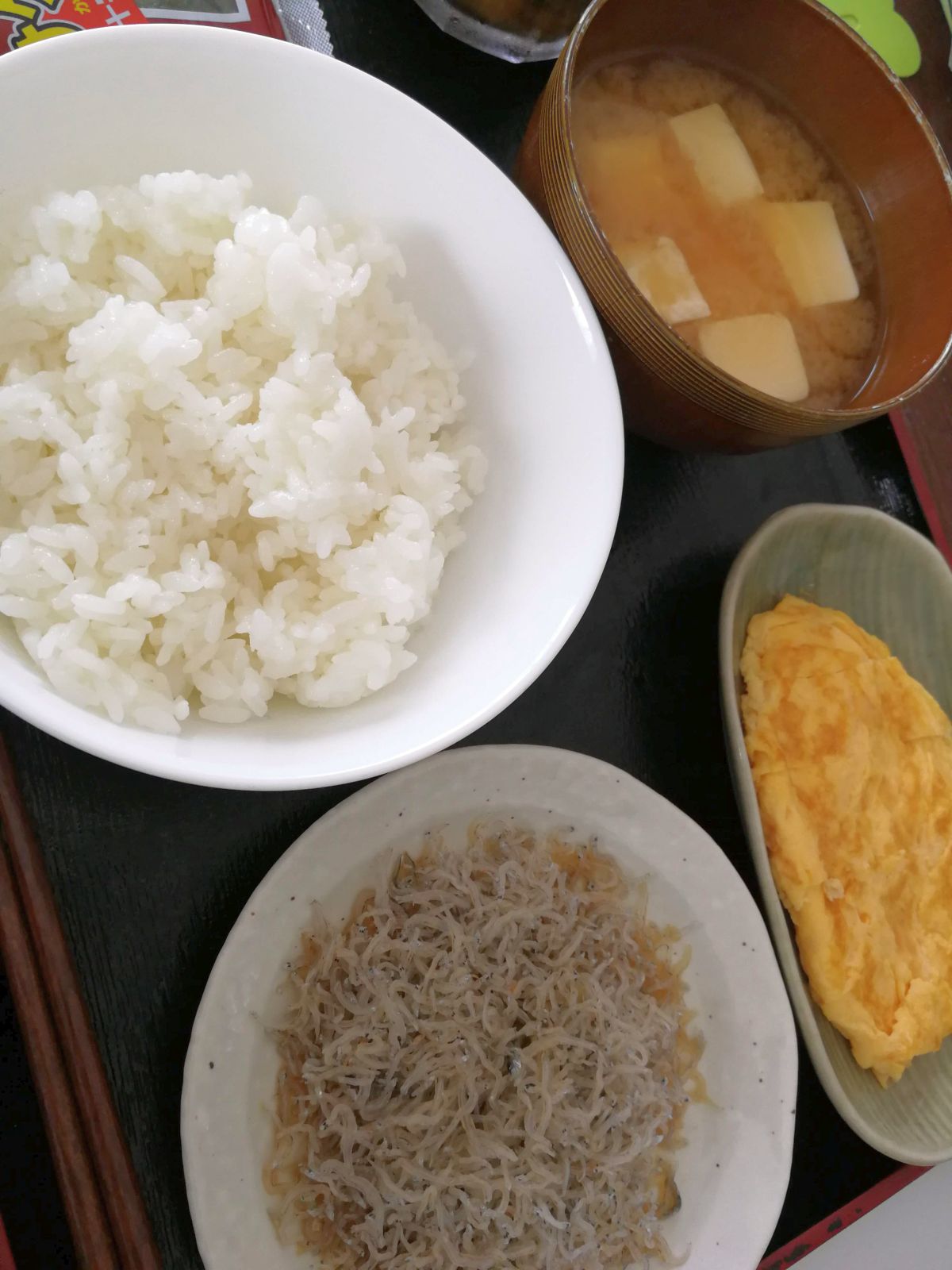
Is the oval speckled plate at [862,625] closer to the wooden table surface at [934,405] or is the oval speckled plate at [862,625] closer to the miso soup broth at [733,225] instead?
the wooden table surface at [934,405]

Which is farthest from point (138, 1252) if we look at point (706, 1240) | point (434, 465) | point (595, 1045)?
point (434, 465)

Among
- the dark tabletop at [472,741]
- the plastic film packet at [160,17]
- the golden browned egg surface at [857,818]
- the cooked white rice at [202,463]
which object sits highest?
the plastic film packet at [160,17]

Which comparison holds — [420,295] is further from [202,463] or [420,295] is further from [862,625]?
[862,625]

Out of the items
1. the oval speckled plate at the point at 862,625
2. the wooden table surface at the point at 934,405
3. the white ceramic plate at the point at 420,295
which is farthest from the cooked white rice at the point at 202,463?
the wooden table surface at the point at 934,405

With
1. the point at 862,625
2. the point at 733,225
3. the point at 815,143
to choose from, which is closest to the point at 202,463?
the point at 733,225

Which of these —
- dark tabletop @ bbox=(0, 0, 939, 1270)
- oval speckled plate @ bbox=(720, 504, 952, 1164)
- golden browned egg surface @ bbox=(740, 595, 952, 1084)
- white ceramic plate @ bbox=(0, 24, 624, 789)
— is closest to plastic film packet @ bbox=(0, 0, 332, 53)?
dark tabletop @ bbox=(0, 0, 939, 1270)

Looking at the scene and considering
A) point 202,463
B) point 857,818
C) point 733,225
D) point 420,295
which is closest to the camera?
point 202,463

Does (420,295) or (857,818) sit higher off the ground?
(420,295)
